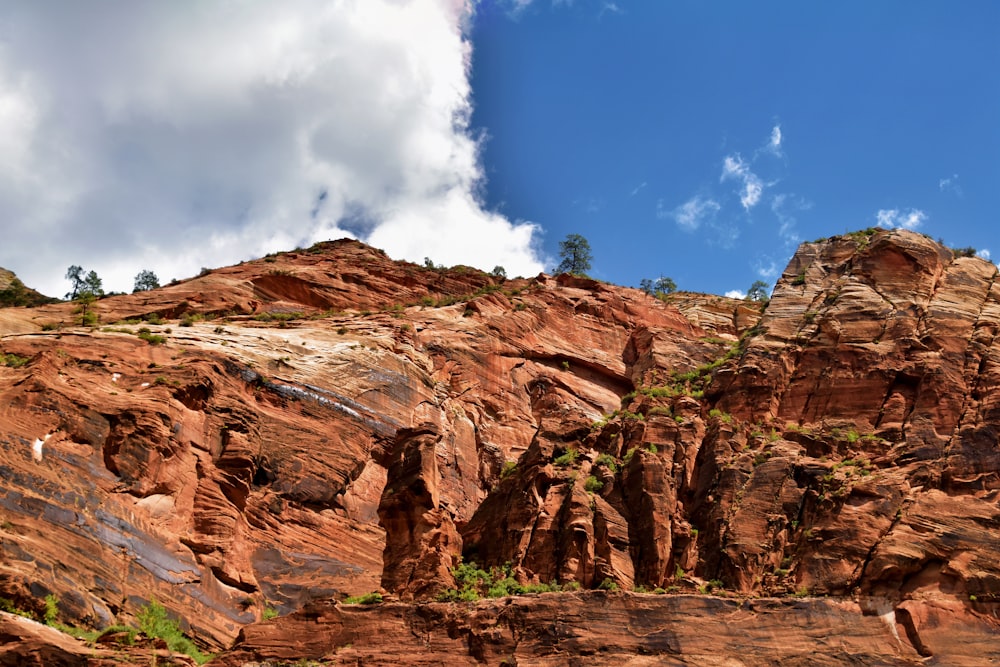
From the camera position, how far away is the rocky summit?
116 feet

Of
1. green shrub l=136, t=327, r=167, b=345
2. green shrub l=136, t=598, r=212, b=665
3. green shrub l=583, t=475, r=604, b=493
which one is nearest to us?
green shrub l=136, t=598, r=212, b=665

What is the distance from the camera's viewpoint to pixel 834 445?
4650cm

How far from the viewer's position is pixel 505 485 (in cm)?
4678

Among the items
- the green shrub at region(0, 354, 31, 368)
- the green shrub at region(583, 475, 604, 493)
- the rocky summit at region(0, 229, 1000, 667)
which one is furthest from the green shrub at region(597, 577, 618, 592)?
the green shrub at region(0, 354, 31, 368)

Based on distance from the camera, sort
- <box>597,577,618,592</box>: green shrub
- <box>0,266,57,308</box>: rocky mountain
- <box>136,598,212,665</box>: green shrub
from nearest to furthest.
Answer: <box>136,598,212,665</box>: green shrub, <box>597,577,618,592</box>: green shrub, <box>0,266,57,308</box>: rocky mountain

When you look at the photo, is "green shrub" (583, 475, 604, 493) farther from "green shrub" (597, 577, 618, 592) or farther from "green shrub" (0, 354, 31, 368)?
"green shrub" (0, 354, 31, 368)

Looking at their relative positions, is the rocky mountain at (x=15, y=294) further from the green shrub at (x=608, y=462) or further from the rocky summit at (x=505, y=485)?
the green shrub at (x=608, y=462)

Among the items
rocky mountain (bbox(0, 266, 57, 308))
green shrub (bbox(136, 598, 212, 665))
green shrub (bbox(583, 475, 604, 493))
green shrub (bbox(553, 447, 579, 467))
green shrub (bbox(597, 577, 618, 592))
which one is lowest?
green shrub (bbox(136, 598, 212, 665))

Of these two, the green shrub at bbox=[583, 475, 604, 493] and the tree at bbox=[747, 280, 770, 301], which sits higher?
the tree at bbox=[747, 280, 770, 301]

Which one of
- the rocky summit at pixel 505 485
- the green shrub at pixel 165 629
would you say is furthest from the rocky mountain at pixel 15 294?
the green shrub at pixel 165 629

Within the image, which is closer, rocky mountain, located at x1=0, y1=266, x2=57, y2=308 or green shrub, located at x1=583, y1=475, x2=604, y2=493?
green shrub, located at x1=583, y1=475, x2=604, y2=493

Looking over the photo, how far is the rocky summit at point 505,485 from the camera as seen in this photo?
3534cm

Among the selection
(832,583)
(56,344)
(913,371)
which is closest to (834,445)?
(913,371)

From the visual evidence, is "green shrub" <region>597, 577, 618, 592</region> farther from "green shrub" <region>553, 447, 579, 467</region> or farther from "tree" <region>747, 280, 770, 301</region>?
"tree" <region>747, 280, 770, 301</region>
